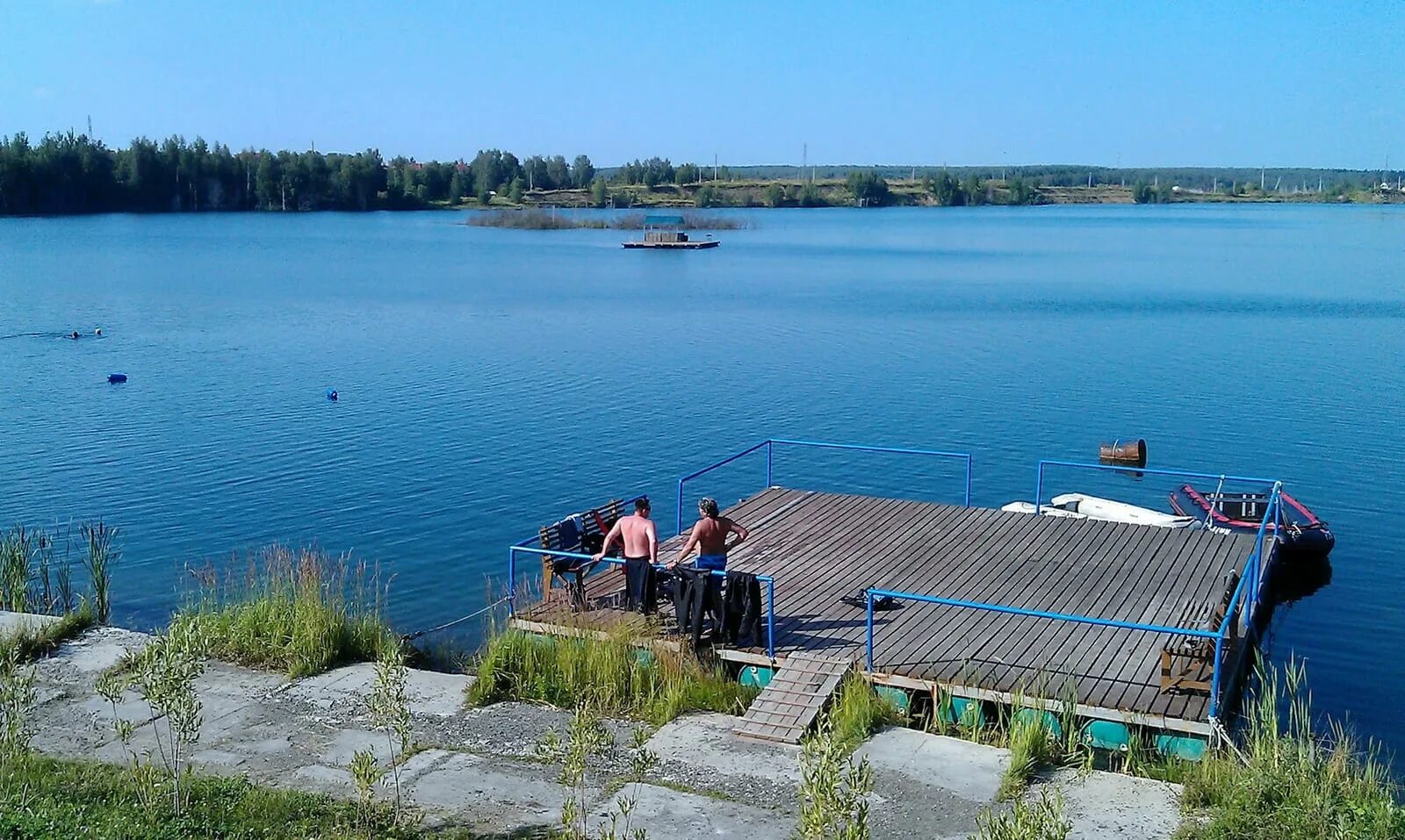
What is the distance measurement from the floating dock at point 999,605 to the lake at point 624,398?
2.88 metres

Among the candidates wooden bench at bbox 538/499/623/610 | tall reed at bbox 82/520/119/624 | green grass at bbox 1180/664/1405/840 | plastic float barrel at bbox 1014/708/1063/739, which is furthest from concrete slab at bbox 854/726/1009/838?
tall reed at bbox 82/520/119/624

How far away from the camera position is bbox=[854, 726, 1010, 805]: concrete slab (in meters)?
10.1

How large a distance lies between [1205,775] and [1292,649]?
942 cm

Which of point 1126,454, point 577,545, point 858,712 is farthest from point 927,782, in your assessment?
point 1126,454

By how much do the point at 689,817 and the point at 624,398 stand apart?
26.1 meters

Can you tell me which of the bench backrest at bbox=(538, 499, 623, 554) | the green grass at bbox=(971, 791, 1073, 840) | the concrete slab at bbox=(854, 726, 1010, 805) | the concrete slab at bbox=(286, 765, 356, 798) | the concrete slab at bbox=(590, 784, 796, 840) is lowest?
the concrete slab at bbox=(854, 726, 1010, 805)

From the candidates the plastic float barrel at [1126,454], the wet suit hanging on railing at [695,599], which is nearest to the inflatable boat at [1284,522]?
the plastic float barrel at [1126,454]

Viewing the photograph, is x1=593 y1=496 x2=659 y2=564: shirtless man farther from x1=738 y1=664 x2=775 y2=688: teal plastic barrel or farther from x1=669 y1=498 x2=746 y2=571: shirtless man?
x1=738 y1=664 x2=775 y2=688: teal plastic barrel

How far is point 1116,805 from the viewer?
979cm

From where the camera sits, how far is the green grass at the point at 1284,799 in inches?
345

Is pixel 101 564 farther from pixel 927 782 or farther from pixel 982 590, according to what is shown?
pixel 927 782

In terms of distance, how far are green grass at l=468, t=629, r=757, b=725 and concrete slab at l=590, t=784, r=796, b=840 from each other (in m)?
1.76

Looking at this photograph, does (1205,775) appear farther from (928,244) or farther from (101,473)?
(928,244)

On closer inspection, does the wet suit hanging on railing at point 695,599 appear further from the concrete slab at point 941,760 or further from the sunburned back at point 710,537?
the concrete slab at point 941,760
